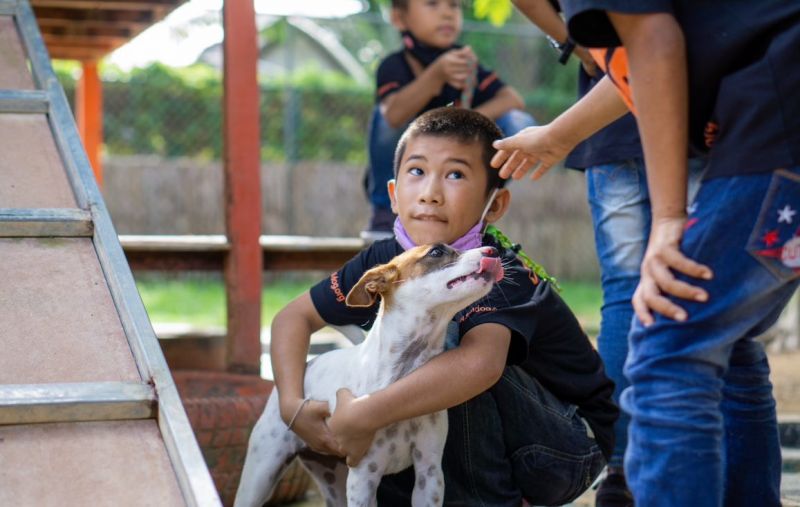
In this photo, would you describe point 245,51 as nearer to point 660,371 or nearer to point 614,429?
point 614,429

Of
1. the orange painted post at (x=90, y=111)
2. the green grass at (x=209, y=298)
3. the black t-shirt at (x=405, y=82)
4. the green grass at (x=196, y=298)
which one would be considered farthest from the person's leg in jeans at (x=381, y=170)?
the green grass at (x=196, y=298)

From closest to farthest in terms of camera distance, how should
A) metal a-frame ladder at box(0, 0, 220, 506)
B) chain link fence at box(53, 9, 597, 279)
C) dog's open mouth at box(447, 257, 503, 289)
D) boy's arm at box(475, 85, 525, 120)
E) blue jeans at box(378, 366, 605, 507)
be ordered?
metal a-frame ladder at box(0, 0, 220, 506), dog's open mouth at box(447, 257, 503, 289), blue jeans at box(378, 366, 605, 507), boy's arm at box(475, 85, 525, 120), chain link fence at box(53, 9, 597, 279)

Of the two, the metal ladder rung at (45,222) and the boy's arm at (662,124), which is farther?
the metal ladder rung at (45,222)

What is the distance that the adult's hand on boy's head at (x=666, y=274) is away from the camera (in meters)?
2.10

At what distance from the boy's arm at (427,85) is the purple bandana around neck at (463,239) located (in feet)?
6.11

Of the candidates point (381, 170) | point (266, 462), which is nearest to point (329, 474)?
point (266, 462)

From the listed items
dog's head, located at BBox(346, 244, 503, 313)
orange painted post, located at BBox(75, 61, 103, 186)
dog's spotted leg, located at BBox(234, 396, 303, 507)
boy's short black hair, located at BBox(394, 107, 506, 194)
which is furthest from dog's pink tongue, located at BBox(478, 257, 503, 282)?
orange painted post, located at BBox(75, 61, 103, 186)

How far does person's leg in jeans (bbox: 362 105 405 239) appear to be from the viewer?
17.4 feet

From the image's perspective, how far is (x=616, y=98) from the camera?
2.64 m

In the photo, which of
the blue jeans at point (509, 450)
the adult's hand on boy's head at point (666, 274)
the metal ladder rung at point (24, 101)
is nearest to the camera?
the adult's hand on boy's head at point (666, 274)

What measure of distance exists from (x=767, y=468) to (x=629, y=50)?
43.4 inches

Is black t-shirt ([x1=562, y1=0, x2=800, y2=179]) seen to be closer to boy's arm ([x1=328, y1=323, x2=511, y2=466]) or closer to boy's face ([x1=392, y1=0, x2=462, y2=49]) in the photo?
boy's arm ([x1=328, y1=323, x2=511, y2=466])

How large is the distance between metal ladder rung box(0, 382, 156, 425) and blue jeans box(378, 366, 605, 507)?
94 cm

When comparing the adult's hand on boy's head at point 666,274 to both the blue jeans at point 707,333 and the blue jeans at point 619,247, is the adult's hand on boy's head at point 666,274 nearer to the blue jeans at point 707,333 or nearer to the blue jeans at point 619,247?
the blue jeans at point 707,333
